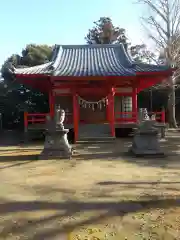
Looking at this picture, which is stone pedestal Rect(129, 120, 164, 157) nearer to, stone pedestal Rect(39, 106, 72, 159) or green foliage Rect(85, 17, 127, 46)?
stone pedestal Rect(39, 106, 72, 159)

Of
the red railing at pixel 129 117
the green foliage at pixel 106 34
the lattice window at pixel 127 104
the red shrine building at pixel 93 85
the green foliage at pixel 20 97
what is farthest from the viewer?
the green foliage at pixel 106 34

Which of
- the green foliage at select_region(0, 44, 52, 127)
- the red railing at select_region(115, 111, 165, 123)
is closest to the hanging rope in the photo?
the red railing at select_region(115, 111, 165, 123)

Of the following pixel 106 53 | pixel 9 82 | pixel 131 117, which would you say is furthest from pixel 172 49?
pixel 9 82

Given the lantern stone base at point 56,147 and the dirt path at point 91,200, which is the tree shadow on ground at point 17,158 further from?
the dirt path at point 91,200

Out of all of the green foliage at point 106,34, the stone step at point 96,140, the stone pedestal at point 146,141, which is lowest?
the stone step at point 96,140

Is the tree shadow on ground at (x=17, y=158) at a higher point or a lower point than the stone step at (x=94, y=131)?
lower

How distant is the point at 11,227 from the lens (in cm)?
373

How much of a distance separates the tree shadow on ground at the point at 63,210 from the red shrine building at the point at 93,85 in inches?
364

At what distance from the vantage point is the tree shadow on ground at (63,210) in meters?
3.61

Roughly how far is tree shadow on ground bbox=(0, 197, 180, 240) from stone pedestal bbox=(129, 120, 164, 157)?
15.7 feet

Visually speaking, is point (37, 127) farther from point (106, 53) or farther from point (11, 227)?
point (11, 227)

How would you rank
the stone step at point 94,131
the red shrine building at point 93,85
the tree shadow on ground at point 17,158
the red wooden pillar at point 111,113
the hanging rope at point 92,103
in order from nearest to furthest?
the tree shadow on ground at point 17,158, the stone step at point 94,131, the red wooden pillar at point 111,113, the red shrine building at point 93,85, the hanging rope at point 92,103

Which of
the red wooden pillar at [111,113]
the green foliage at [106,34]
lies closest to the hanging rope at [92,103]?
the red wooden pillar at [111,113]

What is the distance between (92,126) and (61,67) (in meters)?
3.68
